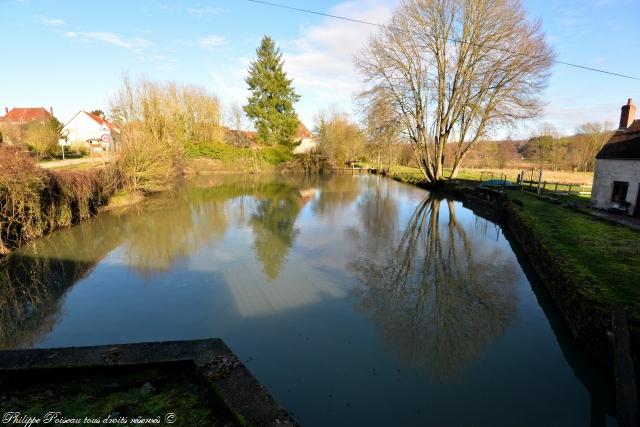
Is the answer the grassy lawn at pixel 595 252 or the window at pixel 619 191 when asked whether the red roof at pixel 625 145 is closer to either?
the window at pixel 619 191

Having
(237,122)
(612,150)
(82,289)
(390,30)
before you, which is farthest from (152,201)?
(237,122)

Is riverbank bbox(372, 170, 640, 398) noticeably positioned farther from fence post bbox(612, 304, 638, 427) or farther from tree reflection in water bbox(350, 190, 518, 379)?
tree reflection in water bbox(350, 190, 518, 379)

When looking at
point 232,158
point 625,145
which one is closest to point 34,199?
point 625,145

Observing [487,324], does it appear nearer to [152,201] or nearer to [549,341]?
[549,341]

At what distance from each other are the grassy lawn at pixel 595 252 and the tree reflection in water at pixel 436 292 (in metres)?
1.19

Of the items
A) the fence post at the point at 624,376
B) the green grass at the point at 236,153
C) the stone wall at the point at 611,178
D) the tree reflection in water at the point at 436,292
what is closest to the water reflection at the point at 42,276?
Result: the tree reflection in water at the point at 436,292

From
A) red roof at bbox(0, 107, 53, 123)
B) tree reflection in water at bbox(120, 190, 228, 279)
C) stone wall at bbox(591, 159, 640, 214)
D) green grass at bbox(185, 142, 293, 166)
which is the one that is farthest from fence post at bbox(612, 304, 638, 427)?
red roof at bbox(0, 107, 53, 123)

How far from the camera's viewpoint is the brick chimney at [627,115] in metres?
14.6

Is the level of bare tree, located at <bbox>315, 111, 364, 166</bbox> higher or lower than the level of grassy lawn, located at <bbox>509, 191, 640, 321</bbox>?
higher

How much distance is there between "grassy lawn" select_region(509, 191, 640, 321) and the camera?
5410 mm

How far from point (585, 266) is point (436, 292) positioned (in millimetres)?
2839

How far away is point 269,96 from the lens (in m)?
38.2

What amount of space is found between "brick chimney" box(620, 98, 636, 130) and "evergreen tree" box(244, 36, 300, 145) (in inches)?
1161

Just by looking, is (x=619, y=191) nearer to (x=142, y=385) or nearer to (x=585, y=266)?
(x=585, y=266)
